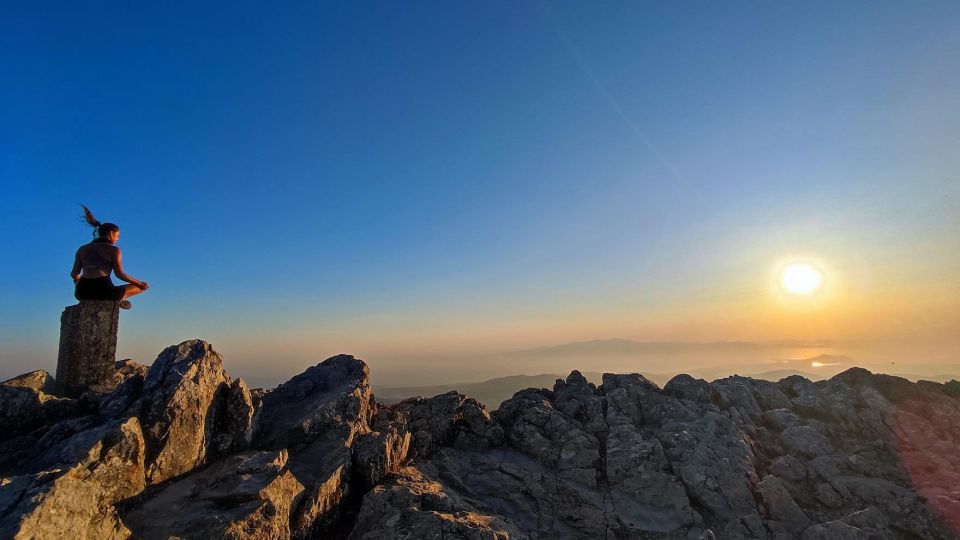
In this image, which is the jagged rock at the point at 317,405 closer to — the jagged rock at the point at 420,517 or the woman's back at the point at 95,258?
the jagged rock at the point at 420,517

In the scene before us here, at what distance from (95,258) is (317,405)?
10093mm

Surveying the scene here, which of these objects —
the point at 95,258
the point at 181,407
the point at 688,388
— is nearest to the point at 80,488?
the point at 181,407

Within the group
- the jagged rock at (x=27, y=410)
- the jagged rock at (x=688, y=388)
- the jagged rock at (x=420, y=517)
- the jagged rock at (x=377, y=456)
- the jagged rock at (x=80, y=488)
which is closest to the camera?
the jagged rock at (x=80, y=488)

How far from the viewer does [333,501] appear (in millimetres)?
15758

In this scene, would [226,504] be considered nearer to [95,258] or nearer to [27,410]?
[27,410]

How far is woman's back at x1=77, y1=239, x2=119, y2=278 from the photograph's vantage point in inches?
597

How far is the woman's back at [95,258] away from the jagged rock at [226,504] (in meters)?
7.96

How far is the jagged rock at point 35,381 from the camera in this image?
15.8m

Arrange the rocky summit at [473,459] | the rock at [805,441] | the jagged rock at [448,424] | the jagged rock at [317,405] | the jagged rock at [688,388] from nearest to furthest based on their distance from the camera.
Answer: the rocky summit at [473,459], the jagged rock at [317,405], the jagged rock at [448,424], the rock at [805,441], the jagged rock at [688,388]

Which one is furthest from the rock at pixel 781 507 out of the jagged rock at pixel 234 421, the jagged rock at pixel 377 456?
the jagged rock at pixel 234 421

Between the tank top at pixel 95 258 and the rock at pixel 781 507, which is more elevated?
A: the tank top at pixel 95 258

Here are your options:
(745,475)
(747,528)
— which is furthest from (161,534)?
(745,475)

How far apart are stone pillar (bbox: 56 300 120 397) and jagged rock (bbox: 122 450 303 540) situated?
6.27 metres

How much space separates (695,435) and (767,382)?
11.9 meters
